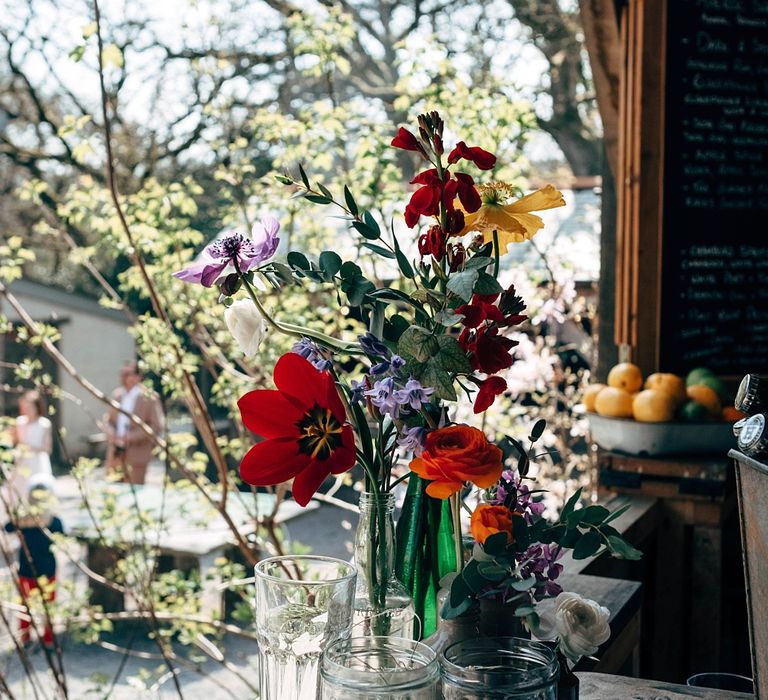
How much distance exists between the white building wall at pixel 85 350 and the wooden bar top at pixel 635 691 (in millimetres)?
11174

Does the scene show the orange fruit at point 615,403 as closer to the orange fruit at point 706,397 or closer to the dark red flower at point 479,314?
the orange fruit at point 706,397

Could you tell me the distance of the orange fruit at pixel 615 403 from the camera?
231 cm

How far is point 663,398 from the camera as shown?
2.24 m

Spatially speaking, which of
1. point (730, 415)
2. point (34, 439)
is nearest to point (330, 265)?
point (730, 415)

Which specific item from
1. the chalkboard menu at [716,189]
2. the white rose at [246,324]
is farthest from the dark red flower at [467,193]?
the chalkboard menu at [716,189]

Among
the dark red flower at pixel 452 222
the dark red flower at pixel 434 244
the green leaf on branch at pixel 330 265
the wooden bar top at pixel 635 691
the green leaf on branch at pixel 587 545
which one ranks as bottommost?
the wooden bar top at pixel 635 691

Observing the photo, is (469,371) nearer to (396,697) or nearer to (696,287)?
(396,697)

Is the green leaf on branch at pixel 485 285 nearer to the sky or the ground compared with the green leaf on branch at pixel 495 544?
nearer to the sky

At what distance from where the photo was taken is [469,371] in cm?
77

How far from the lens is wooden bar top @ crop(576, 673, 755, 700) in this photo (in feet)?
3.16

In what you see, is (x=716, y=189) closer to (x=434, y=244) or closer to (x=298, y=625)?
(x=434, y=244)

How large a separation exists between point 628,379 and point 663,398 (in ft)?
0.45

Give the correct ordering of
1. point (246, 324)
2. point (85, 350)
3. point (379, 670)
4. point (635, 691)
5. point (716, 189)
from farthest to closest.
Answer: point (85, 350) < point (716, 189) < point (635, 691) < point (246, 324) < point (379, 670)

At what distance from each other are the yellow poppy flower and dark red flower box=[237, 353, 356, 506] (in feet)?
0.64
